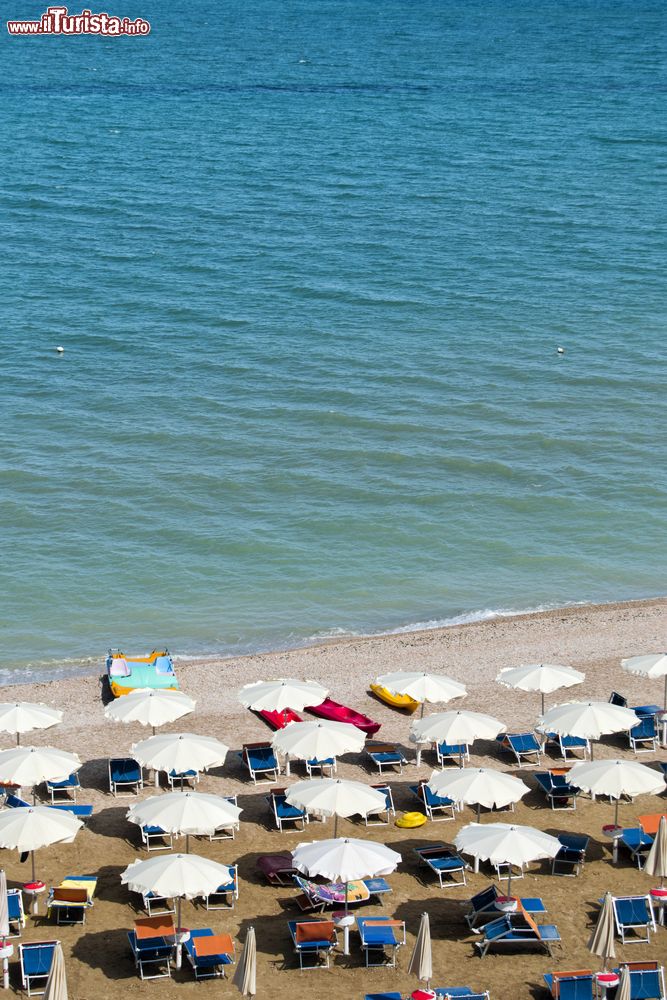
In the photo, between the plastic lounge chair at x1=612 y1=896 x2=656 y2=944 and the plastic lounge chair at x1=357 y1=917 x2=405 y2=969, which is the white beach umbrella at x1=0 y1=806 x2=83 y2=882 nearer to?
the plastic lounge chair at x1=357 y1=917 x2=405 y2=969

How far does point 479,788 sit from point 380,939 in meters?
2.91

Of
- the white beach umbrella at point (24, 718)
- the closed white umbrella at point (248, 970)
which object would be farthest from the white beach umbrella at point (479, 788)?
the white beach umbrella at point (24, 718)

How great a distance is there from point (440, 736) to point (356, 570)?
499 inches

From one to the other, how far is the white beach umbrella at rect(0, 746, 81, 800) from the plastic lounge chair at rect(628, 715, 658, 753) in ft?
31.3

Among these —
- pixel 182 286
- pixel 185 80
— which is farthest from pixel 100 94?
pixel 182 286

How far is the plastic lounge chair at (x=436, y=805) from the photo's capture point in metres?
20.4

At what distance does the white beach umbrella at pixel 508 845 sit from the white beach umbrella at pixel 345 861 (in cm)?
104

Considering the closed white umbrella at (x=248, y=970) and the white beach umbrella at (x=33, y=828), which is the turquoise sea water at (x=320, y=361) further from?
the closed white umbrella at (x=248, y=970)

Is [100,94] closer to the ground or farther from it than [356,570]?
farther from it

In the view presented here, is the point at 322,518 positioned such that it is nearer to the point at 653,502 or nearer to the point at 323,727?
the point at 653,502

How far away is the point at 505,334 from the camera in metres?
50.0

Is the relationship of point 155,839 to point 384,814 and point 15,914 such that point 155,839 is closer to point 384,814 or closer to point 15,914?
point 15,914

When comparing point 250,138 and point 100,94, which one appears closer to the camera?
point 250,138

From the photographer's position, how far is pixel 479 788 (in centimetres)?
1853
